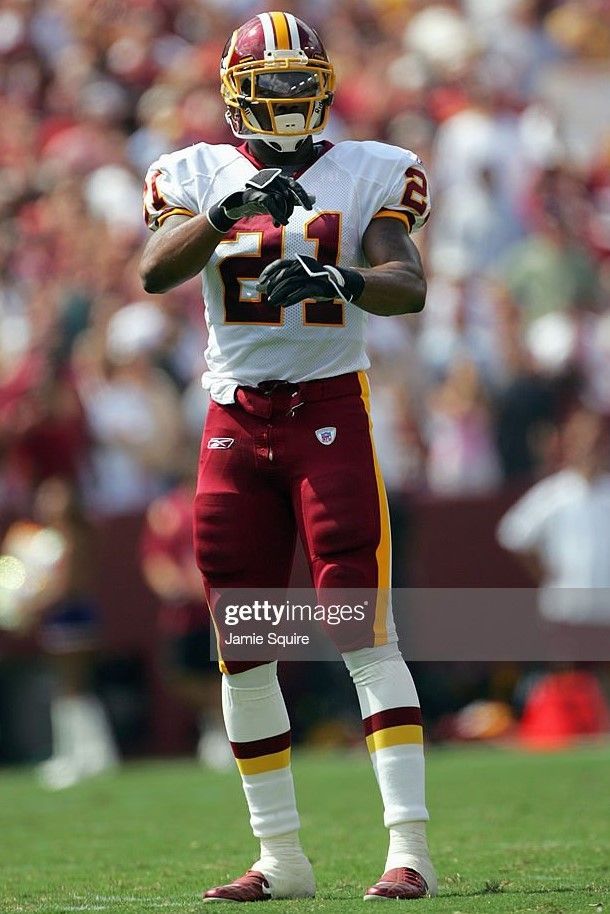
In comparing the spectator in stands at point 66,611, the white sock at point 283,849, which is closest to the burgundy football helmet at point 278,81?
the white sock at point 283,849

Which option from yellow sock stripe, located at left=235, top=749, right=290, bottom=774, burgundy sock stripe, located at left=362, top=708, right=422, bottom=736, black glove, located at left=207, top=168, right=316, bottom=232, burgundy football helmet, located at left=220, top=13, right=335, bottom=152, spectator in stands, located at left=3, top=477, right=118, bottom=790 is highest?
burgundy football helmet, located at left=220, top=13, right=335, bottom=152

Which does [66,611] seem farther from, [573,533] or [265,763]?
[265,763]

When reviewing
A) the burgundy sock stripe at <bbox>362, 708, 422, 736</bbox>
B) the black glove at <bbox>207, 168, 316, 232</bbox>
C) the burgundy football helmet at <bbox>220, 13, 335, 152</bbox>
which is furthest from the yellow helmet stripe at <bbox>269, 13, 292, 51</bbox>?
the burgundy sock stripe at <bbox>362, 708, 422, 736</bbox>

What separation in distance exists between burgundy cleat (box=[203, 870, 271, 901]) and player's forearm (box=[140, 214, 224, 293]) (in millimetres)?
1502

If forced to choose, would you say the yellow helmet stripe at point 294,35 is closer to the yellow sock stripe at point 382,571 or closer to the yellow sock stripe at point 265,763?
the yellow sock stripe at point 382,571

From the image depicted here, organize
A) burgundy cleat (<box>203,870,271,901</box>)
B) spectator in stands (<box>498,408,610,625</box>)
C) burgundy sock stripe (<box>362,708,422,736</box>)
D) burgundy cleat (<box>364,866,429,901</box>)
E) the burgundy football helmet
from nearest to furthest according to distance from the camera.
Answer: burgundy cleat (<box>364,866,429,901</box>), burgundy cleat (<box>203,870,271,901</box>), burgundy sock stripe (<box>362,708,422,736</box>), the burgundy football helmet, spectator in stands (<box>498,408,610,625</box>)

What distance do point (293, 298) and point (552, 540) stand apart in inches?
241

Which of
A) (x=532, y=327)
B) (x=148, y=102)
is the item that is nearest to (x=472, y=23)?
(x=148, y=102)

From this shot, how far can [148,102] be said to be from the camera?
501 inches

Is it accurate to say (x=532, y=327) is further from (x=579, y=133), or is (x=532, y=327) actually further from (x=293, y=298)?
(x=293, y=298)

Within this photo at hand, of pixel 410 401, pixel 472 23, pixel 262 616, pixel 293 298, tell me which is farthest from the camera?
pixel 472 23

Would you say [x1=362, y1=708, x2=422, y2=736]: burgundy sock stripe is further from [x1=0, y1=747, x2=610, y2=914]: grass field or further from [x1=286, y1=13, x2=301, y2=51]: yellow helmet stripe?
[x1=286, y1=13, x2=301, y2=51]: yellow helmet stripe

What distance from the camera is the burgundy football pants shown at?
4648 mm

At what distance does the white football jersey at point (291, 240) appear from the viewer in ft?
15.4
